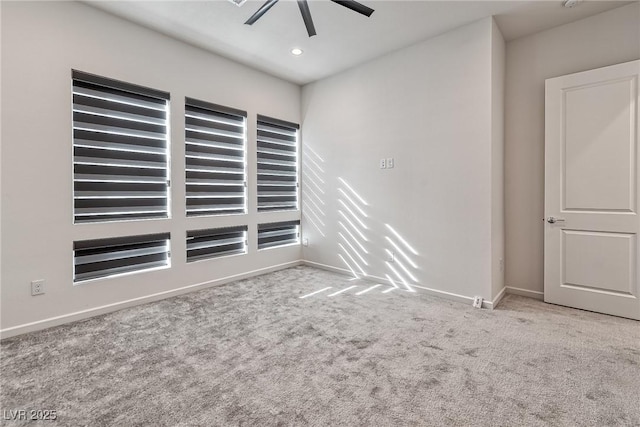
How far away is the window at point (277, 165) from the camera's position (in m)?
4.38

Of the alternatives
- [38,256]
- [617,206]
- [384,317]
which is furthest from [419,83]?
[38,256]

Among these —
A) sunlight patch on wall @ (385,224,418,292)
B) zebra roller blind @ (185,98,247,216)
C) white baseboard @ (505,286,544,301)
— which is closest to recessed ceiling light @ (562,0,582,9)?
sunlight patch on wall @ (385,224,418,292)

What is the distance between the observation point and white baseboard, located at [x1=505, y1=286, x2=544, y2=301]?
129 inches

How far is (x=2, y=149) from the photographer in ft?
7.83

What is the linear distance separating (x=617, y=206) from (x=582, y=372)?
1729 millimetres

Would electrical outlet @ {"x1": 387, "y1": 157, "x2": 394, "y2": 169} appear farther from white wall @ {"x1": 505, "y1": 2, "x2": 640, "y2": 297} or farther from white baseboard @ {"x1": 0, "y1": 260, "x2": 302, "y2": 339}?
white baseboard @ {"x1": 0, "y1": 260, "x2": 302, "y2": 339}

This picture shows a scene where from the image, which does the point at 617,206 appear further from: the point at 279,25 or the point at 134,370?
the point at 134,370

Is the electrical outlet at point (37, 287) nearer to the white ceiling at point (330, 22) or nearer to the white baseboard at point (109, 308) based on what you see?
the white baseboard at point (109, 308)

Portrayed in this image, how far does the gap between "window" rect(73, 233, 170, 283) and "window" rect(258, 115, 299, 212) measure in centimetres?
143

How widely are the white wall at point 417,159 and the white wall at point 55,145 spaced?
79.9 inches

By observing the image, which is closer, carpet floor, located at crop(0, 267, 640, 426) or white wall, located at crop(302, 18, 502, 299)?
carpet floor, located at crop(0, 267, 640, 426)

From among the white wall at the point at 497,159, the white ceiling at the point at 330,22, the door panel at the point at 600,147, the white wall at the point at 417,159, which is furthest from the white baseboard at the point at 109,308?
the door panel at the point at 600,147

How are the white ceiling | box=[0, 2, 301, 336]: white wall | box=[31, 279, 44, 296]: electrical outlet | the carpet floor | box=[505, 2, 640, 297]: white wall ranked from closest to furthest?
the carpet floor, box=[0, 2, 301, 336]: white wall, box=[31, 279, 44, 296]: electrical outlet, the white ceiling, box=[505, 2, 640, 297]: white wall

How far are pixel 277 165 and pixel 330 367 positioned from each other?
3.19 meters
